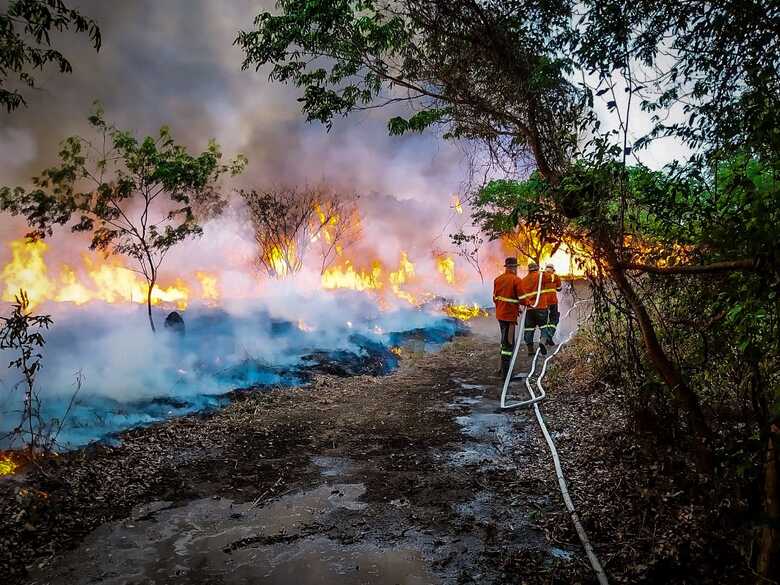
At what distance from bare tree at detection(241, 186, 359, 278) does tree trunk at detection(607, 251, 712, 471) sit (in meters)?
24.8

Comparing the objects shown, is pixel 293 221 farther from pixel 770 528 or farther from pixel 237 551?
pixel 770 528

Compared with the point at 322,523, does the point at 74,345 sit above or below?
above

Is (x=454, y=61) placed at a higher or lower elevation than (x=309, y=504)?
higher

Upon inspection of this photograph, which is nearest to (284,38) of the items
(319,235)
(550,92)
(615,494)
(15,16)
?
(15,16)

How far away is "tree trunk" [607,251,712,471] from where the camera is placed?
2.96m

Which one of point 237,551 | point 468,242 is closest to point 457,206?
point 237,551

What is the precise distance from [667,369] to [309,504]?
3.12m

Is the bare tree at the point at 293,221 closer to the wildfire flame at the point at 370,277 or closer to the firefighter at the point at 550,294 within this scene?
the wildfire flame at the point at 370,277

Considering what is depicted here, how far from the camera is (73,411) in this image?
6.76 m

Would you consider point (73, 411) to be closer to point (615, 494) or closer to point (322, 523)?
point (322, 523)

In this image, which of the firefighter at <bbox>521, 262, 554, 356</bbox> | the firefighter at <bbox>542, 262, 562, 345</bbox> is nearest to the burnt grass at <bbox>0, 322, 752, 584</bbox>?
the firefighter at <bbox>521, 262, 554, 356</bbox>

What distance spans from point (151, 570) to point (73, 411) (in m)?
4.52

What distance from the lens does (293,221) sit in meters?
28.1

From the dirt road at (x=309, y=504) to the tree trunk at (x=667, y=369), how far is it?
118 centimetres
